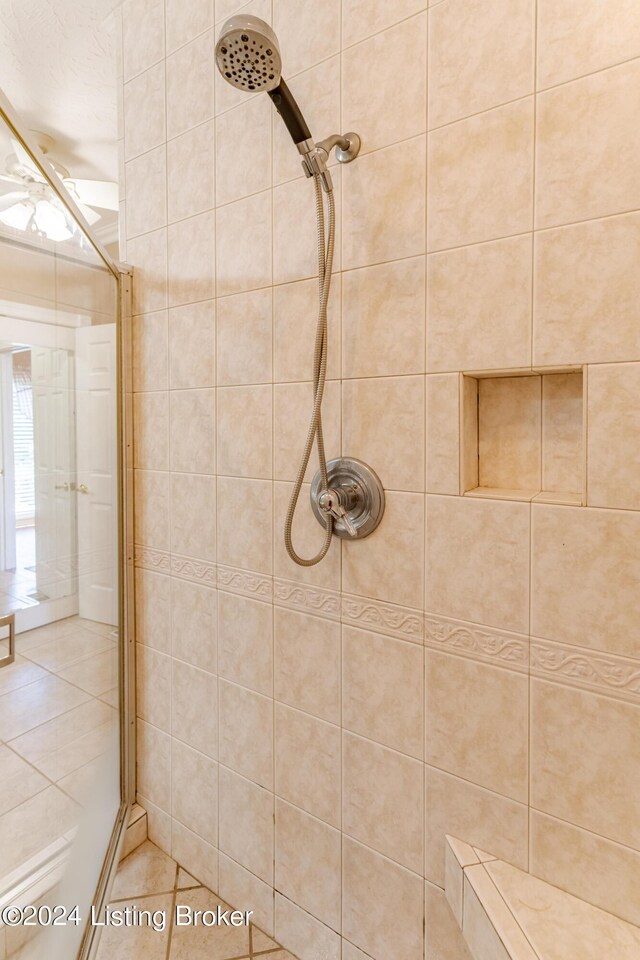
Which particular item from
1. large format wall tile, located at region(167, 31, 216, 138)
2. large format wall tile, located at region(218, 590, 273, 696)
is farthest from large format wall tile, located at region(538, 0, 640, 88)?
large format wall tile, located at region(218, 590, 273, 696)

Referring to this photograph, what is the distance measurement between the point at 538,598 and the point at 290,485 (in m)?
0.58

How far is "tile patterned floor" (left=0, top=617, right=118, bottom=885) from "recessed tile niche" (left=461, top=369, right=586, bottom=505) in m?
0.84

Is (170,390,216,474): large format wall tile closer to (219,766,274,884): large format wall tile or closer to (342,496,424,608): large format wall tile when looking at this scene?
(342,496,424,608): large format wall tile

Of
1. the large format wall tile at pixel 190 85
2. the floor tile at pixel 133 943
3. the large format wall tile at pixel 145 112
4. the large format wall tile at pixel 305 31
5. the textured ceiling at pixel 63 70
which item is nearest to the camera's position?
the large format wall tile at pixel 305 31

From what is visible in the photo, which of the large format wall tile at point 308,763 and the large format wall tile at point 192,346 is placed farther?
the large format wall tile at point 192,346

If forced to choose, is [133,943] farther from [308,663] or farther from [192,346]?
[192,346]

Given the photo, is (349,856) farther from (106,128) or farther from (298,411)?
(106,128)

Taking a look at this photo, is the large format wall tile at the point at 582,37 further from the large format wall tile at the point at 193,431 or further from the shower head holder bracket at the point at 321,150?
the large format wall tile at the point at 193,431

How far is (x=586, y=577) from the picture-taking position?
2.73 feet

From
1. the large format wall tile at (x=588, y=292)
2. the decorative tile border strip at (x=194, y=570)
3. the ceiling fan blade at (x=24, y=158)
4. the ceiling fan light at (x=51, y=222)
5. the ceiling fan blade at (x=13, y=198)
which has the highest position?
the ceiling fan blade at (x=24, y=158)

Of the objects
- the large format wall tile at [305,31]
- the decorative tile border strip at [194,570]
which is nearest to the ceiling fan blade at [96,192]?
the large format wall tile at [305,31]

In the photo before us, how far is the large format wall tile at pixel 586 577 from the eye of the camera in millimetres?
798

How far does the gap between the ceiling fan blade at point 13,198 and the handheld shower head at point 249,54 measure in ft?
1.26

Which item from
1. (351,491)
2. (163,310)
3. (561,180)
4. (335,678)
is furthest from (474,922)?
(163,310)
